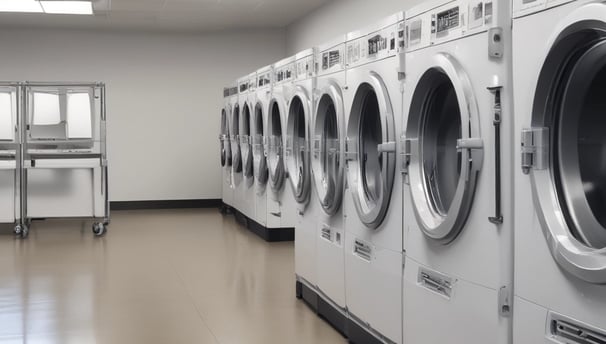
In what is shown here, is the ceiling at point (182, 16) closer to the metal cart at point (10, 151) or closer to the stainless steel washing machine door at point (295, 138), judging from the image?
the metal cart at point (10, 151)

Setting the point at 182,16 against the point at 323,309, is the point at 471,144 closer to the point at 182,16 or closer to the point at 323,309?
the point at 323,309

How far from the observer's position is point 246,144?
8617 millimetres

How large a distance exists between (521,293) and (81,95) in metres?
6.96

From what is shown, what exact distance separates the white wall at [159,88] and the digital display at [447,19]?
28.6 ft

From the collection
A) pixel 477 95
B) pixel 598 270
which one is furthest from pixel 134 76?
pixel 598 270

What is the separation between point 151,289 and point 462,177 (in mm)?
3454

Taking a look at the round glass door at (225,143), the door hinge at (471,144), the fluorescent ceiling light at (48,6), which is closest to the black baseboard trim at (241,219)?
the round glass door at (225,143)

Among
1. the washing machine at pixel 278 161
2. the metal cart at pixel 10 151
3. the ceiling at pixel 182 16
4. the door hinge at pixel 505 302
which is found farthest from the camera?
the ceiling at pixel 182 16

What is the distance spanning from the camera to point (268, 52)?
11547mm

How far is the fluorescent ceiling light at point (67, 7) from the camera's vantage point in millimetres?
8635

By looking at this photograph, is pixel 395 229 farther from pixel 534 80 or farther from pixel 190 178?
pixel 190 178

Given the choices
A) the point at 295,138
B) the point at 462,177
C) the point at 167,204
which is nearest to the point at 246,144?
the point at 295,138

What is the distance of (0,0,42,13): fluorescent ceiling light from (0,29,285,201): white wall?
1779mm

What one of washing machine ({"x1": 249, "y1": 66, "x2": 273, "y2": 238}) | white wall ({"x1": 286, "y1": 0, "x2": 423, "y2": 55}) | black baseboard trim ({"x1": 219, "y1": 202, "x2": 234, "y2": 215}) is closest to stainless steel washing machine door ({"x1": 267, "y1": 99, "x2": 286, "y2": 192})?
washing machine ({"x1": 249, "y1": 66, "x2": 273, "y2": 238})
